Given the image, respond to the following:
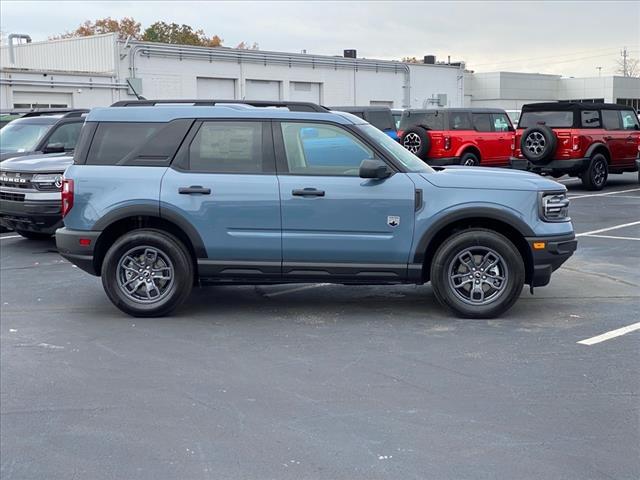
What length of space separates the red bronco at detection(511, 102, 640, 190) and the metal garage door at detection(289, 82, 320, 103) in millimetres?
21138

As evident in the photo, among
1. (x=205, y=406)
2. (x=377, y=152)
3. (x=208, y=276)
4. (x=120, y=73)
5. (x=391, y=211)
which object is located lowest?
(x=205, y=406)

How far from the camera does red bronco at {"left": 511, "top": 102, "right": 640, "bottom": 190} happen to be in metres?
18.2

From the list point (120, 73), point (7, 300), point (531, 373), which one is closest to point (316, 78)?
point (120, 73)

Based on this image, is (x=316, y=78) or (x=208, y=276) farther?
(x=316, y=78)

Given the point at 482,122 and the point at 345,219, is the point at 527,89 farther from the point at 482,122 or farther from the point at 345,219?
the point at 345,219

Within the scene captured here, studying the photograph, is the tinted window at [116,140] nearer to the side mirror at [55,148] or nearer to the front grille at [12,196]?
the front grille at [12,196]

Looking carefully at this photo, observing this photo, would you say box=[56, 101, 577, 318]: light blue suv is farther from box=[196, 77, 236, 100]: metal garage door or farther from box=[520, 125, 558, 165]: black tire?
box=[196, 77, 236, 100]: metal garage door

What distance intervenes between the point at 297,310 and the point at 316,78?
33597mm

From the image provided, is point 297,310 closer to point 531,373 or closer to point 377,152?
point 377,152

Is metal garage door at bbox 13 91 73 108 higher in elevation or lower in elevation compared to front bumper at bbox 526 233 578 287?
higher

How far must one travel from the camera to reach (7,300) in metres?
8.16

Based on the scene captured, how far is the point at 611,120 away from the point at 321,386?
16.0m

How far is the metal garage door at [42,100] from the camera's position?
30.2 m

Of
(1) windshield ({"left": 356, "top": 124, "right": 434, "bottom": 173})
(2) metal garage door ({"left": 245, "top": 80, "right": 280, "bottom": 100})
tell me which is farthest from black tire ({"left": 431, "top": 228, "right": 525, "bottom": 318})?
(2) metal garage door ({"left": 245, "top": 80, "right": 280, "bottom": 100})
